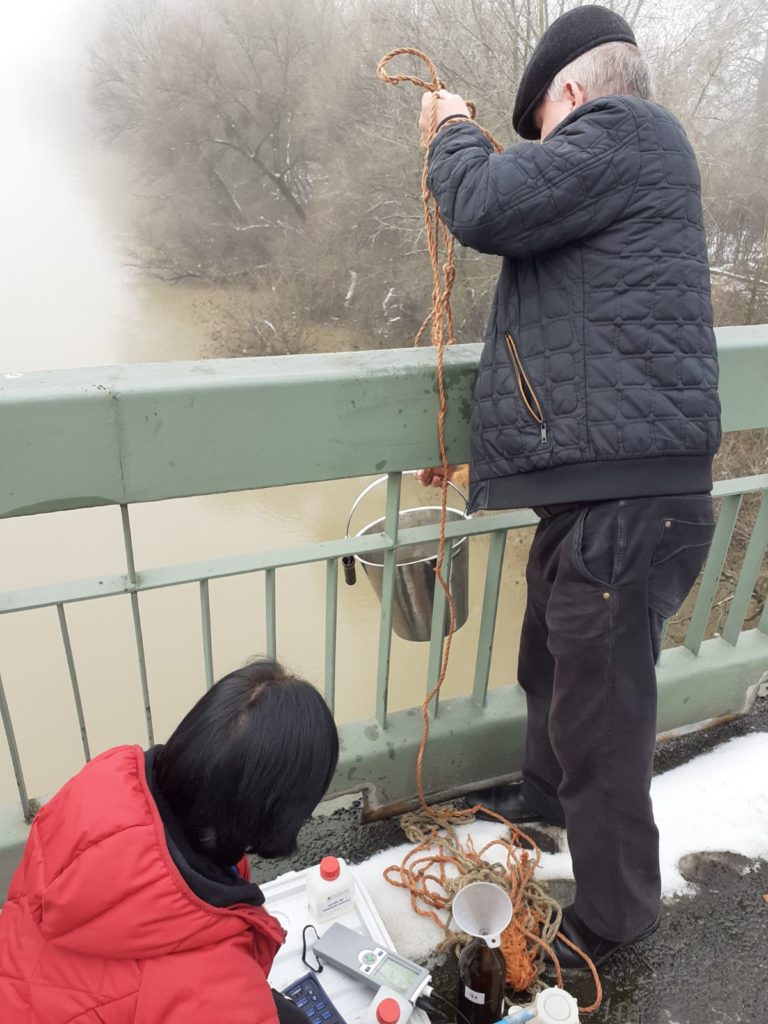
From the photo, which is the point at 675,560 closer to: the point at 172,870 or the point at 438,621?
the point at 438,621

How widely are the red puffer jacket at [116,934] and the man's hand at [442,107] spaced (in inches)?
61.6

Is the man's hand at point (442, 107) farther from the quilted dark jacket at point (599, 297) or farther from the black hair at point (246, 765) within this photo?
the black hair at point (246, 765)

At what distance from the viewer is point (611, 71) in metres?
1.72

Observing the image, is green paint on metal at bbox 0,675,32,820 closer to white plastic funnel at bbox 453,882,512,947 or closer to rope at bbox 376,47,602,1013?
rope at bbox 376,47,602,1013

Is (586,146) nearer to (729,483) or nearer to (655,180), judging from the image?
(655,180)

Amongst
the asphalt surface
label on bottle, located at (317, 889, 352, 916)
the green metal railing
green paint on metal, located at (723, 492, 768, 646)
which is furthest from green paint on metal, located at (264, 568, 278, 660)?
green paint on metal, located at (723, 492, 768, 646)

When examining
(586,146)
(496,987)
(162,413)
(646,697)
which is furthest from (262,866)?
(586,146)

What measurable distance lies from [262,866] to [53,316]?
22.8 meters

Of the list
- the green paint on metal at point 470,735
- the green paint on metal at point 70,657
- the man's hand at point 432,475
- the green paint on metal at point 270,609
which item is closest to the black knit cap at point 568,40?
the man's hand at point 432,475

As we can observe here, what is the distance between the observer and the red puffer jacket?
3.89 feet

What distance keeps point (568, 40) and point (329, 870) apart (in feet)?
6.74

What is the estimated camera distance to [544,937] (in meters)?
2.07

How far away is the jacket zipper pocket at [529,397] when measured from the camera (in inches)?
67.4

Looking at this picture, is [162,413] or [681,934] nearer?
[162,413]
